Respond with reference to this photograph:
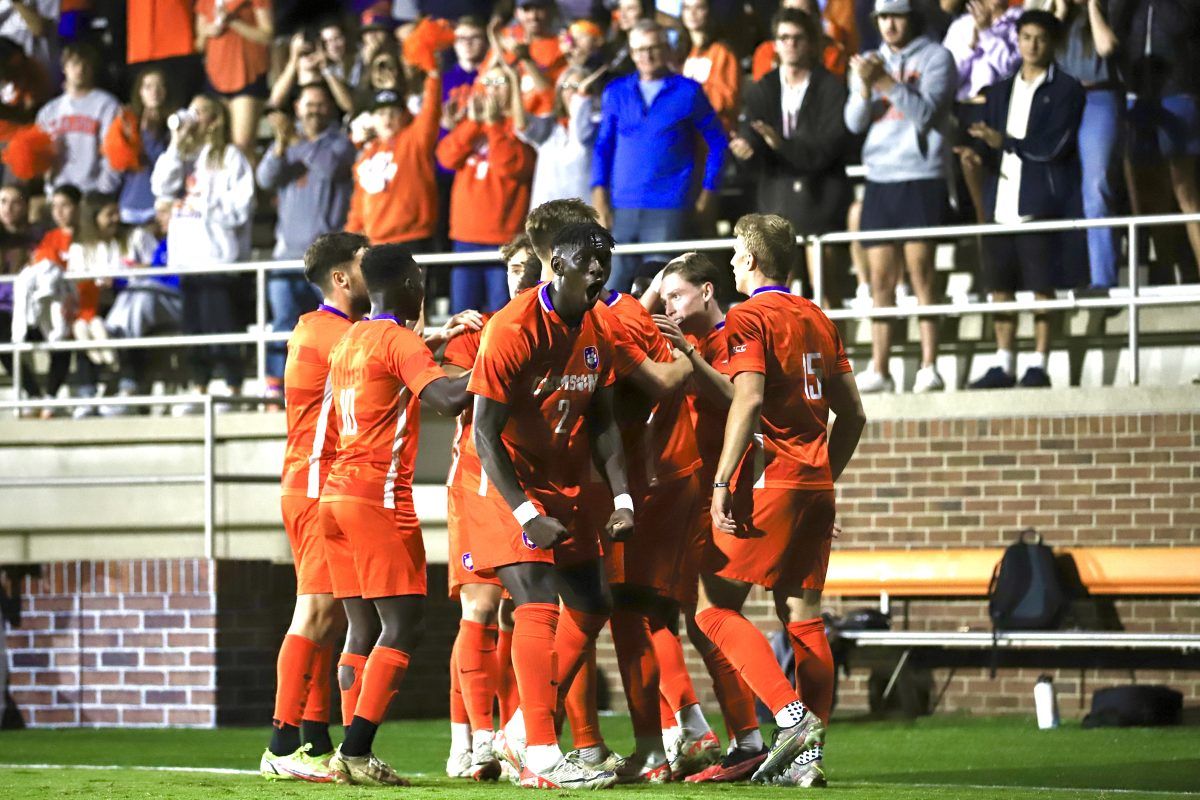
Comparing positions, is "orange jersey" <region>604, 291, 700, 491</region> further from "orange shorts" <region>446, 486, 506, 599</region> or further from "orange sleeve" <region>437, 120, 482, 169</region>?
"orange sleeve" <region>437, 120, 482, 169</region>

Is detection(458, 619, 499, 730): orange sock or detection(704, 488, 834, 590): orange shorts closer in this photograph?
detection(704, 488, 834, 590): orange shorts

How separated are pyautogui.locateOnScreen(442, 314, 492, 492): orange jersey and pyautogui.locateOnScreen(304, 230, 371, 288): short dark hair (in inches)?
21.6

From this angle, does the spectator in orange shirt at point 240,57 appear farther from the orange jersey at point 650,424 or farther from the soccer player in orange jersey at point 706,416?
the orange jersey at point 650,424

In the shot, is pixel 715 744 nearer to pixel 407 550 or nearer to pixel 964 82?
pixel 407 550

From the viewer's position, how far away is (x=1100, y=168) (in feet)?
39.0

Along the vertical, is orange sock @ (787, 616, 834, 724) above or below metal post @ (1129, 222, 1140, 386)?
below

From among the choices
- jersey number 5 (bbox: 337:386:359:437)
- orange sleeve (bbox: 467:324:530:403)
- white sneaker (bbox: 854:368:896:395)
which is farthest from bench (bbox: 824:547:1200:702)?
orange sleeve (bbox: 467:324:530:403)

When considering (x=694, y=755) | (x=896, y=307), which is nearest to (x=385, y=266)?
(x=694, y=755)

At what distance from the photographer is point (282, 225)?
46.6 feet

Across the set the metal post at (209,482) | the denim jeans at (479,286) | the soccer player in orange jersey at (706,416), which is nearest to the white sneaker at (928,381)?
the denim jeans at (479,286)

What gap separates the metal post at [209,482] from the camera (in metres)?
12.4

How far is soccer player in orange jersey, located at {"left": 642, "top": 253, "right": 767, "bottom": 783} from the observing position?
754cm

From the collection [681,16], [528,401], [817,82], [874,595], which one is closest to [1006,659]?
[874,595]

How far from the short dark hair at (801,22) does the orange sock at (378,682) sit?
624 centimetres
